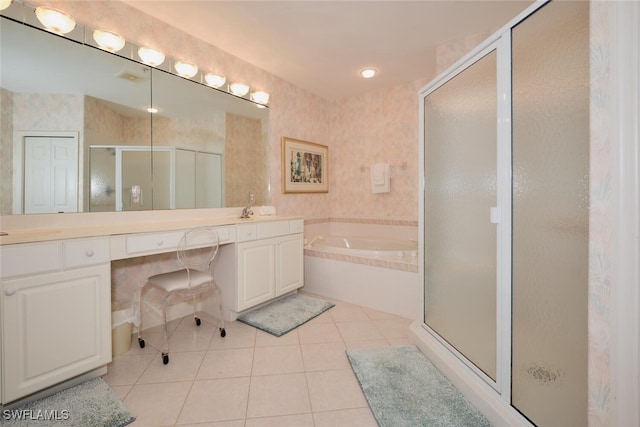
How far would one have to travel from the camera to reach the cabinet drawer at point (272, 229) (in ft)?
8.11

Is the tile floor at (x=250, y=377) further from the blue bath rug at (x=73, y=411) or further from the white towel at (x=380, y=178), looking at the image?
the white towel at (x=380, y=178)

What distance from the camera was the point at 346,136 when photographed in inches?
157

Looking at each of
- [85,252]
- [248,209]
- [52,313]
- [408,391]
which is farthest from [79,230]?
[408,391]

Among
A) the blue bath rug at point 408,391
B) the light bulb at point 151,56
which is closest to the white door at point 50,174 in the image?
the light bulb at point 151,56

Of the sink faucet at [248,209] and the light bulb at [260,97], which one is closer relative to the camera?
the sink faucet at [248,209]

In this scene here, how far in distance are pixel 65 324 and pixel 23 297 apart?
8.8 inches

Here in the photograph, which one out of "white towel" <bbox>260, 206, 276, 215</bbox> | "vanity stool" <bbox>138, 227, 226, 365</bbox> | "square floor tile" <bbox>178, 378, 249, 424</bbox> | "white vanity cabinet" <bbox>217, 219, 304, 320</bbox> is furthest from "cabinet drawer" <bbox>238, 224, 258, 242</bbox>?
"square floor tile" <bbox>178, 378, 249, 424</bbox>

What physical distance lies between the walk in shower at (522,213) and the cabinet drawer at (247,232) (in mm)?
1477

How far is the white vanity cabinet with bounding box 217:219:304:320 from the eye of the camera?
2311mm

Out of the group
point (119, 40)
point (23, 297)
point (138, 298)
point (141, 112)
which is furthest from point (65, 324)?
point (119, 40)

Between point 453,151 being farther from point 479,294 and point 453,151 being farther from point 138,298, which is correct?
point 138,298

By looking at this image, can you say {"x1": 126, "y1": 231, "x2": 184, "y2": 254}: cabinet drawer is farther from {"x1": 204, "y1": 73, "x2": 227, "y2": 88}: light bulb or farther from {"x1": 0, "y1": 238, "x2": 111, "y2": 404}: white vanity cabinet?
{"x1": 204, "y1": 73, "x2": 227, "y2": 88}: light bulb

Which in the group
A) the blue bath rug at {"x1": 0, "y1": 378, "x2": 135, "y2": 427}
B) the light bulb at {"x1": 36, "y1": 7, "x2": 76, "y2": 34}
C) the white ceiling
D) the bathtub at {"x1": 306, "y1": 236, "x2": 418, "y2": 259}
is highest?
the white ceiling

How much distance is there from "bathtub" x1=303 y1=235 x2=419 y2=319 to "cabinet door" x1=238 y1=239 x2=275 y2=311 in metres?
0.60
